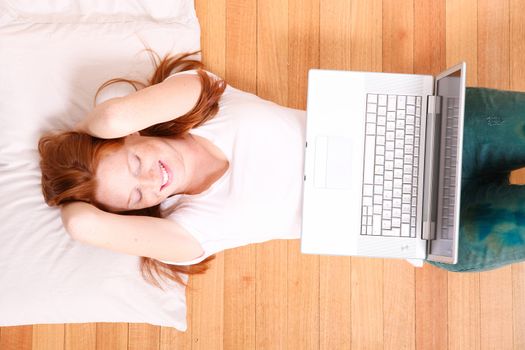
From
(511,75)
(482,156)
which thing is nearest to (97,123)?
(482,156)

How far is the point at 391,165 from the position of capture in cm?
105

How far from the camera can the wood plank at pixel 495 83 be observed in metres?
1.44

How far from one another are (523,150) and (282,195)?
1.97 ft

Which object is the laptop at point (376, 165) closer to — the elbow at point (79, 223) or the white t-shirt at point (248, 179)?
the white t-shirt at point (248, 179)

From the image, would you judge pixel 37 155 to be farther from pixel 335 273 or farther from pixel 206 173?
pixel 335 273

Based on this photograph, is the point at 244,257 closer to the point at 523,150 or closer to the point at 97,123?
the point at 97,123

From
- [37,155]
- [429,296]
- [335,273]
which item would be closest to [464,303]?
[429,296]

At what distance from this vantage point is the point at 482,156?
1151 millimetres

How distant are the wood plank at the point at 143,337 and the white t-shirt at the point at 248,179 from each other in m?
0.39

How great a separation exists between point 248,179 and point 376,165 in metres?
0.33

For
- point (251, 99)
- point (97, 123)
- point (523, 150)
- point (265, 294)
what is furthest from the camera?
point (265, 294)

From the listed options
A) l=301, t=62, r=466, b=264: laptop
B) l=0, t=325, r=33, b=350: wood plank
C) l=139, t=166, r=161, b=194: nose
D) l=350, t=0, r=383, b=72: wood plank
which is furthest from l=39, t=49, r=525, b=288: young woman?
l=0, t=325, r=33, b=350: wood plank

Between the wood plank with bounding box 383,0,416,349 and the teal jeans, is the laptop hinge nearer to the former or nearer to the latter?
the teal jeans

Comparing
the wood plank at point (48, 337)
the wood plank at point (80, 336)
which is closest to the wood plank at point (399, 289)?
the wood plank at point (80, 336)
